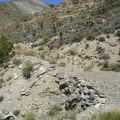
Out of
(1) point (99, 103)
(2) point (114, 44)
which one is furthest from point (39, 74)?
(2) point (114, 44)

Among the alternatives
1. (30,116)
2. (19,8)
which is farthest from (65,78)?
(19,8)

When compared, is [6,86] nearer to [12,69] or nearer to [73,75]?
[12,69]

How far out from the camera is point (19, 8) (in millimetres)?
106188

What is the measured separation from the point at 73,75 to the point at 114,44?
690 centimetres

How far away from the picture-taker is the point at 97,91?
43.5ft

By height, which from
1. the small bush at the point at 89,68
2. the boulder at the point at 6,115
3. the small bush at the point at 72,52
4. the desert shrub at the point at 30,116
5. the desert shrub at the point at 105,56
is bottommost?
the desert shrub at the point at 30,116

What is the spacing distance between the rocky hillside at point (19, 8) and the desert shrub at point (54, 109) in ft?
247

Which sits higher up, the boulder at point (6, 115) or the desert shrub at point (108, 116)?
the desert shrub at point (108, 116)

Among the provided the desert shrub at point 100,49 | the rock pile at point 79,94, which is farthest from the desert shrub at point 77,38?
the rock pile at point 79,94

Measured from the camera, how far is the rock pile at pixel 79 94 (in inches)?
509

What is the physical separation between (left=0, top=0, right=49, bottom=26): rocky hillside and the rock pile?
7421 cm

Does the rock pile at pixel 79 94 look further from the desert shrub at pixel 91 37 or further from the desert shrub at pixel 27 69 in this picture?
the desert shrub at pixel 91 37

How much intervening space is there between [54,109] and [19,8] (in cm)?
9603

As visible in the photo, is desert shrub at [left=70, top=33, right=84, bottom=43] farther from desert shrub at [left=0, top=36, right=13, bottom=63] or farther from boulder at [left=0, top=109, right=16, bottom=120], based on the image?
boulder at [left=0, top=109, right=16, bottom=120]
